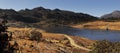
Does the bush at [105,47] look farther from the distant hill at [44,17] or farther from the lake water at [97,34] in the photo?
the distant hill at [44,17]

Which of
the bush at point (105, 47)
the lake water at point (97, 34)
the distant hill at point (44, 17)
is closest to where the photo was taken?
the bush at point (105, 47)

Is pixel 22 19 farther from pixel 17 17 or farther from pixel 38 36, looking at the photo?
pixel 38 36

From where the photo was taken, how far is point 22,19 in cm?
12400

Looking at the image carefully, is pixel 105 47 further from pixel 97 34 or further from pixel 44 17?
pixel 44 17

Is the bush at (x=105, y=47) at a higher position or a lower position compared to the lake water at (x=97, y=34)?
higher

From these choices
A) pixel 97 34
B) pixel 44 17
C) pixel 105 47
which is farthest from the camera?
pixel 44 17

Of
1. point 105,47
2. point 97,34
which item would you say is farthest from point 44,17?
point 105,47

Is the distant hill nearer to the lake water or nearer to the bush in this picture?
the lake water

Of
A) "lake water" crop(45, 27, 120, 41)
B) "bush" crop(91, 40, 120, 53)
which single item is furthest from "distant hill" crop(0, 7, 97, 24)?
"bush" crop(91, 40, 120, 53)

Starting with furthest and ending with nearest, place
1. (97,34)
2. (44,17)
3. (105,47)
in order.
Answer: (44,17) → (97,34) → (105,47)

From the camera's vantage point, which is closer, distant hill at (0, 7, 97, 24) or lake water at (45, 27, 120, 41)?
lake water at (45, 27, 120, 41)

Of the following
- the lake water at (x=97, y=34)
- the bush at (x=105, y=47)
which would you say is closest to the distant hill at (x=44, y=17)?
the lake water at (x=97, y=34)

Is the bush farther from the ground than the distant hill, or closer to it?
farther from the ground

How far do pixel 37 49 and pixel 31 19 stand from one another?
106 m
